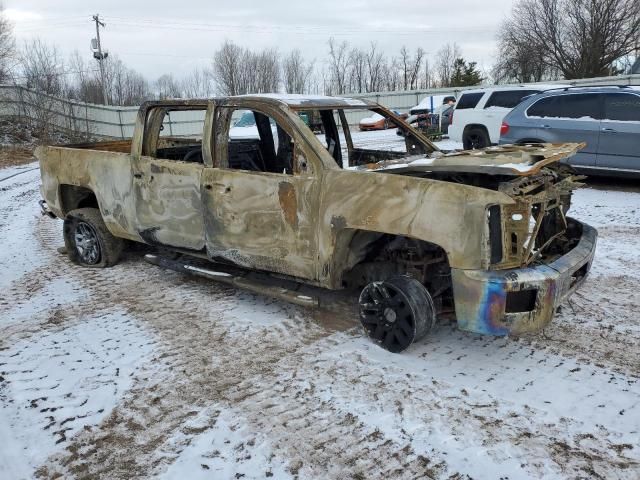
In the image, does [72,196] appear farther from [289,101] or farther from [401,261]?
[401,261]

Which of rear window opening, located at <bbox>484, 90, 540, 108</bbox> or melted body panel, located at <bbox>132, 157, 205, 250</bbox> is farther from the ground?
rear window opening, located at <bbox>484, 90, 540, 108</bbox>

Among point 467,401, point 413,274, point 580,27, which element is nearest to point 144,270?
point 413,274

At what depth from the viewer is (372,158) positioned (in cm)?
525

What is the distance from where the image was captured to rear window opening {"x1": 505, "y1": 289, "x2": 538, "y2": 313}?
10.7 feet

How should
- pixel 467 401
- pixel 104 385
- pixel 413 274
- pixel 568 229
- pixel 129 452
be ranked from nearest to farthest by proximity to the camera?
pixel 129 452, pixel 467 401, pixel 104 385, pixel 413 274, pixel 568 229

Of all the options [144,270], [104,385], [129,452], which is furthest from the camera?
[144,270]

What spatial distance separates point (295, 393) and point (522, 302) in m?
1.49

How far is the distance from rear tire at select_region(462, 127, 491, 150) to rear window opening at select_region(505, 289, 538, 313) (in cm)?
1076

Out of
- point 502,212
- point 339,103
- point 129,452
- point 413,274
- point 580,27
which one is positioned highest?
point 580,27

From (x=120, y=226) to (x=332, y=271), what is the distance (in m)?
2.65

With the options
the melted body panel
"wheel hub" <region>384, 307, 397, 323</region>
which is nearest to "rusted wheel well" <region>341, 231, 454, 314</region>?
"wheel hub" <region>384, 307, 397, 323</region>

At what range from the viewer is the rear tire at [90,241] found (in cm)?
587

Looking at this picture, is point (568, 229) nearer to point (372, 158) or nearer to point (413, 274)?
point (413, 274)

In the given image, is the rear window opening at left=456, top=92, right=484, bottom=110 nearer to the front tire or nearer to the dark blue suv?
the dark blue suv
